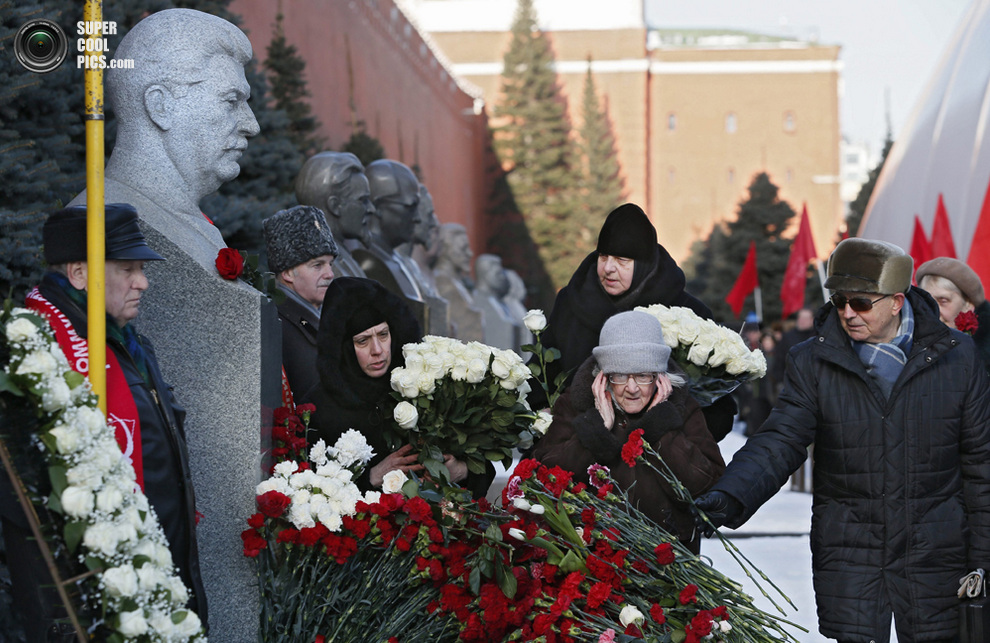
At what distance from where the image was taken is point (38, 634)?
9.52ft

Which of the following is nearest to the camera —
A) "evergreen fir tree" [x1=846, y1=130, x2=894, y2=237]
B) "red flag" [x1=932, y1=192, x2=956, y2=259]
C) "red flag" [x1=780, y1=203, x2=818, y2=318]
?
"red flag" [x1=932, y1=192, x2=956, y2=259]

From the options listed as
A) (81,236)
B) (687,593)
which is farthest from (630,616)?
(81,236)

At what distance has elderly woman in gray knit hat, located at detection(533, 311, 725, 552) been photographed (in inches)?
150

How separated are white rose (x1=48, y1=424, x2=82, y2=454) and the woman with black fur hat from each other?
150cm

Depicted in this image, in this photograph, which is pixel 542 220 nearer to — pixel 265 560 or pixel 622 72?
pixel 622 72

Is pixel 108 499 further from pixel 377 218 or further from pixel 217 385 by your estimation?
pixel 377 218

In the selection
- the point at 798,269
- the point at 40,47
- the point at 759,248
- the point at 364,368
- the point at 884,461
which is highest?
the point at 40,47

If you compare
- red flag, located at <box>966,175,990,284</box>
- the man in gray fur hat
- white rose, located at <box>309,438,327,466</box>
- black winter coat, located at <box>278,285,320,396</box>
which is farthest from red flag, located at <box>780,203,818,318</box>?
white rose, located at <box>309,438,327,466</box>

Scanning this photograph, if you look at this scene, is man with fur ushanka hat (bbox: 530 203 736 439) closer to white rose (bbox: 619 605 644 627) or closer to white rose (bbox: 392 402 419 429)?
white rose (bbox: 392 402 419 429)

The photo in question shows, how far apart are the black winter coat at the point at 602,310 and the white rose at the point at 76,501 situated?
7.08ft

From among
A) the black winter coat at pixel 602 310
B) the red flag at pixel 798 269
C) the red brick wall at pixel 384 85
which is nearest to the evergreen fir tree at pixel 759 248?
the red brick wall at pixel 384 85

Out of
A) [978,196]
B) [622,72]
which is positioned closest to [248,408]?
[978,196]

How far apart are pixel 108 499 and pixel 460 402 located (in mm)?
1551

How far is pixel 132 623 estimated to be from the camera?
263 cm
